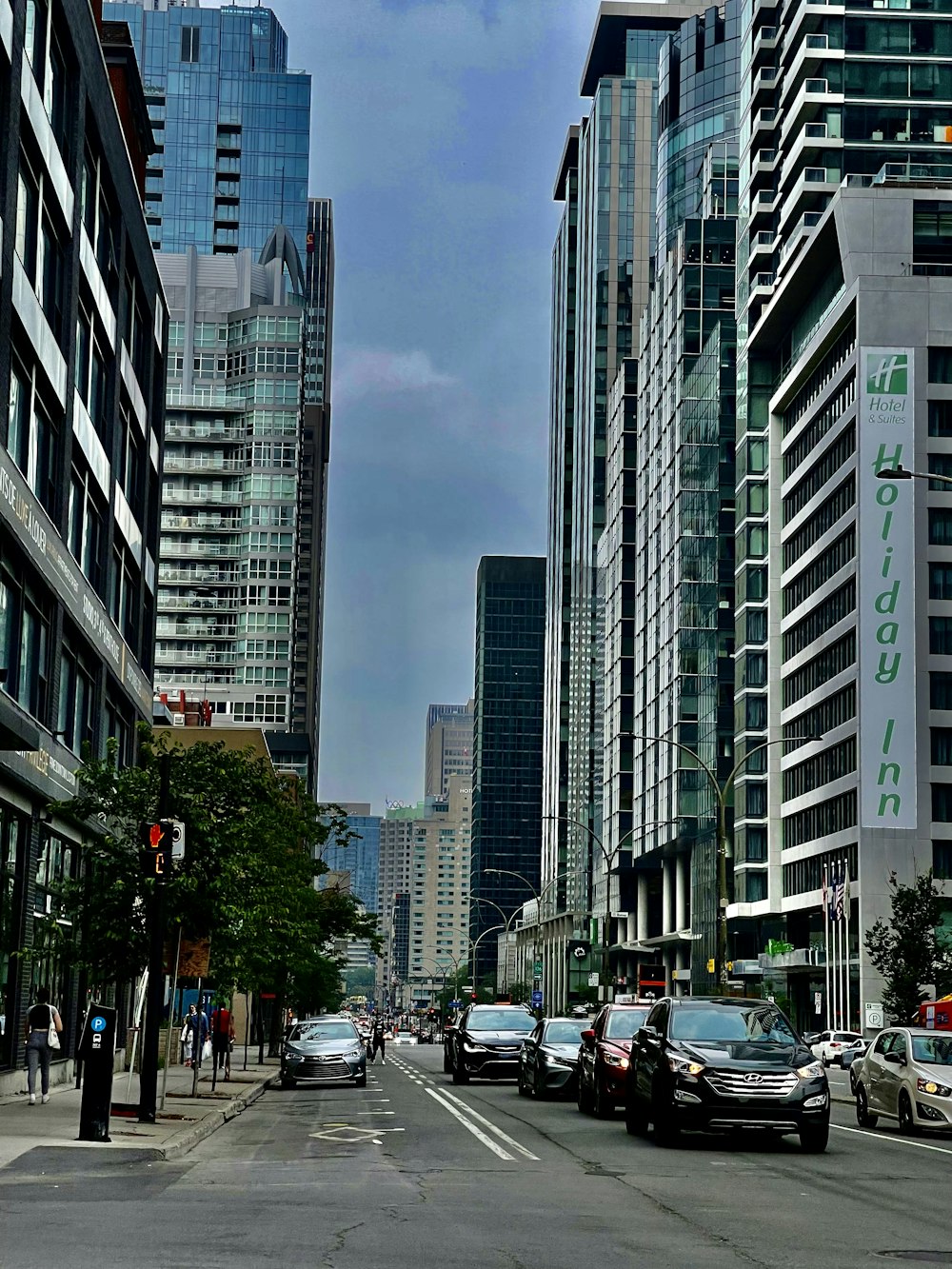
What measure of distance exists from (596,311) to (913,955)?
12100cm

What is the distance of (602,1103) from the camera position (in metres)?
26.9

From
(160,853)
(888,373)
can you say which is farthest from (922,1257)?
(888,373)

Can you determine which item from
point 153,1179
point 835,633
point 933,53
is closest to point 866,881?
point 835,633

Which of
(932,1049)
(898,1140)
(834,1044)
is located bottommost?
(834,1044)

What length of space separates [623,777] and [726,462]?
32324 millimetres

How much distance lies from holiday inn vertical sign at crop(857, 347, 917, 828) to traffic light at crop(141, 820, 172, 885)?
5829 cm

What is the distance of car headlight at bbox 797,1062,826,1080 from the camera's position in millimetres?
20531

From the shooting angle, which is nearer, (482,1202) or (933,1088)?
(482,1202)

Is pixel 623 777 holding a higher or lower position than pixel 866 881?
higher

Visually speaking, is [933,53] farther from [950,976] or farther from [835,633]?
[950,976]

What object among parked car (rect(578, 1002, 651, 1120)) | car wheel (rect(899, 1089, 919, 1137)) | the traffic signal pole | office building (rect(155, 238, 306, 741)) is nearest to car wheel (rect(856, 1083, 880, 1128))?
car wheel (rect(899, 1089, 919, 1137))

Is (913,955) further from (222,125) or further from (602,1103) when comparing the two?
(222,125)

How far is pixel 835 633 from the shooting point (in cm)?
8244

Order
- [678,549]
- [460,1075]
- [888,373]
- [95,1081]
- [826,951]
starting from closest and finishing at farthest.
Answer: [95,1081] < [460,1075] < [888,373] < [826,951] < [678,549]
